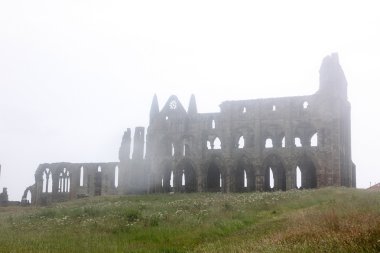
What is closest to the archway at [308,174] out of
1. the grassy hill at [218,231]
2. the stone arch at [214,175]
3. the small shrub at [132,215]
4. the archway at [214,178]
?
the stone arch at [214,175]

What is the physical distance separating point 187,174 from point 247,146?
7.69 meters

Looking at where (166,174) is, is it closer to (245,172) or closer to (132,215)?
(245,172)

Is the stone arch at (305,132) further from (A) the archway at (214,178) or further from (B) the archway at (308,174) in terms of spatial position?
(A) the archway at (214,178)

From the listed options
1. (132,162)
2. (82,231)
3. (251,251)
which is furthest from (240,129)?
(251,251)

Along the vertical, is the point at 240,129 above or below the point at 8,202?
above

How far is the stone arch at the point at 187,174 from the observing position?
5572cm

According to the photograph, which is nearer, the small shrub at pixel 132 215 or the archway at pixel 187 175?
the small shrub at pixel 132 215

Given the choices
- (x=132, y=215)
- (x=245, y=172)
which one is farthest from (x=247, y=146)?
(x=132, y=215)

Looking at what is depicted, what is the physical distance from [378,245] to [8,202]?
6317 cm

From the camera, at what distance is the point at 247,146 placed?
53.6 metres

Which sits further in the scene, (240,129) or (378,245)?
(240,129)

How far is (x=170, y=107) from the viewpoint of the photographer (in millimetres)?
→ 58969

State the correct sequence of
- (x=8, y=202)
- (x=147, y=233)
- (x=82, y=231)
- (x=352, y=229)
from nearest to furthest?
(x=352, y=229), (x=147, y=233), (x=82, y=231), (x=8, y=202)

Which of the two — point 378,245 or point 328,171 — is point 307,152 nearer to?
point 328,171
